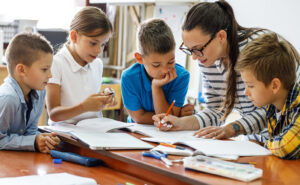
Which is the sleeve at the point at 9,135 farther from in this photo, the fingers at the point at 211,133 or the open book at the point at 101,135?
the fingers at the point at 211,133

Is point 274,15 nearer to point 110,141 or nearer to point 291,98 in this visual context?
point 291,98

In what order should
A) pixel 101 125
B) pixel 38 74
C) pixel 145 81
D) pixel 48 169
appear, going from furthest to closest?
pixel 145 81 < pixel 101 125 < pixel 38 74 < pixel 48 169

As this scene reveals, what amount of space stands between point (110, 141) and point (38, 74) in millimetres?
415

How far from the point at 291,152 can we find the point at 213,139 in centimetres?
30

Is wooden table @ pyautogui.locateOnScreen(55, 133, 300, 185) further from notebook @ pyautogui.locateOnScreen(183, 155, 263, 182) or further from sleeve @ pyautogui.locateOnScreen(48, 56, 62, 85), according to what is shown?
sleeve @ pyautogui.locateOnScreen(48, 56, 62, 85)

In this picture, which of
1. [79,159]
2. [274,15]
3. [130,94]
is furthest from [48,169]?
[274,15]

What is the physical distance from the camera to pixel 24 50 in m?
1.60

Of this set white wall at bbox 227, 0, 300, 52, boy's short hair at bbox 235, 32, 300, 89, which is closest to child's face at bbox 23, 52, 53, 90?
boy's short hair at bbox 235, 32, 300, 89

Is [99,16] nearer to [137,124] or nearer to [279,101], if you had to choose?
[137,124]

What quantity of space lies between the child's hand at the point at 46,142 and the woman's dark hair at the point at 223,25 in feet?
2.21

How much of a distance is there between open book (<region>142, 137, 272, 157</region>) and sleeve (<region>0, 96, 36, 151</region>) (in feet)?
1.37

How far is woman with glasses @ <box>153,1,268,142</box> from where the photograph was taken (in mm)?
1610

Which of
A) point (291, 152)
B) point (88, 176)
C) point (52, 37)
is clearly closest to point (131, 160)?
point (88, 176)

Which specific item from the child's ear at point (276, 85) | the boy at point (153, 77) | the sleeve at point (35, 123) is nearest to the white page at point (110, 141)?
the sleeve at point (35, 123)
